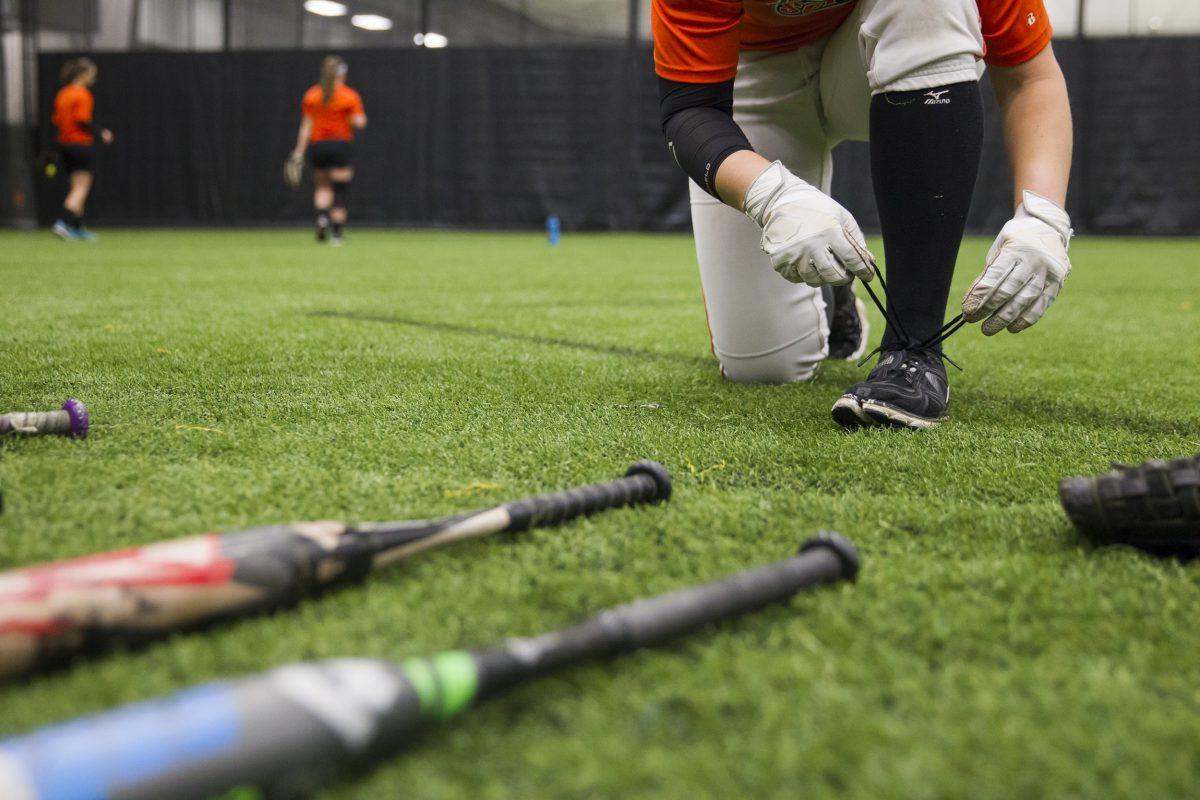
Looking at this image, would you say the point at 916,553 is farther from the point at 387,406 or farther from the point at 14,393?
the point at 14,393

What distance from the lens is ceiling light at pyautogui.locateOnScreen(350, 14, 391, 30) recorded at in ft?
35.5

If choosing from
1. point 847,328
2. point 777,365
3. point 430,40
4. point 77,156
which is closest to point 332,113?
point 77,156

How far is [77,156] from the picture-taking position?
29.0ft

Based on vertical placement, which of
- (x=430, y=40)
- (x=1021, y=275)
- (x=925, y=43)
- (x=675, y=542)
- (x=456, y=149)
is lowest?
(x=675, y=542)

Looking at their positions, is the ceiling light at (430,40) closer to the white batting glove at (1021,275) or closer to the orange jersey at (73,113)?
the orange jersey at (73,113)

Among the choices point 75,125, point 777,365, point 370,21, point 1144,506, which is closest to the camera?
point 1144,506

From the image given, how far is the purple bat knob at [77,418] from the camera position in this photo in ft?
4.35

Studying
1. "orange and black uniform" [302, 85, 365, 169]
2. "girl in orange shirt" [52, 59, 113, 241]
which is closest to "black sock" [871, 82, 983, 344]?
"orange and black uniform" [302, 85, 365, 169]

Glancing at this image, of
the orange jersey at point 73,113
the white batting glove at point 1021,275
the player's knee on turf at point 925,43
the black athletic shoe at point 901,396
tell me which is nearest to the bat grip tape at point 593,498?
the black athletic shoe at point 901,396

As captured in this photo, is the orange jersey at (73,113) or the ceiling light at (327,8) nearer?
the orange jersey at (73,113)

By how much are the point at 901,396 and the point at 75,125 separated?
29.6 feet

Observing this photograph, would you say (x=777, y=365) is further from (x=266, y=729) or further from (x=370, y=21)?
(x=370, y=21)

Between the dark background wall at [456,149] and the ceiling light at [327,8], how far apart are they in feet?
1.72

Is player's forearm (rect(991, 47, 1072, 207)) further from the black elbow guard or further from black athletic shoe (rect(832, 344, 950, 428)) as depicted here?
the black elbow guard
